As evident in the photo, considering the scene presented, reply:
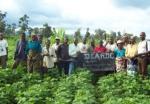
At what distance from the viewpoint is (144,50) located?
14.4 m

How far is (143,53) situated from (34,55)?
3755mm

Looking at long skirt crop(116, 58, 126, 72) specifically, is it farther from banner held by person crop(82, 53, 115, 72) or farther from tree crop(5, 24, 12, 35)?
tree crop(5, 24, 12, 35)

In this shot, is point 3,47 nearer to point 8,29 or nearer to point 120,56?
point 120,56

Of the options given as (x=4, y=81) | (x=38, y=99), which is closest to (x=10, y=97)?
(x=38, y=99)

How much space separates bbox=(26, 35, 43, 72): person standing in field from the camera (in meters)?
15.6

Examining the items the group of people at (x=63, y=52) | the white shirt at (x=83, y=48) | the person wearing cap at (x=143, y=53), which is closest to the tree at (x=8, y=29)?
the white shirt at (x=83, y=48)

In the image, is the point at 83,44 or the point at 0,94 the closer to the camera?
the point at 0,94

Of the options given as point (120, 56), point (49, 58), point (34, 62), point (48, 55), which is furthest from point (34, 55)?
point (120, 56)

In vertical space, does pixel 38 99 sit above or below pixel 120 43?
below

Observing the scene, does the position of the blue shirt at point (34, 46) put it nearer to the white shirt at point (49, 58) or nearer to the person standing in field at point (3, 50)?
the white shirt at point (49, 58)

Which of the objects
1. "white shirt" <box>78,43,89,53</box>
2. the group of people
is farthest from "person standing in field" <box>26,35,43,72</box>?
"white shirt" <box>78,43,89,53</box>

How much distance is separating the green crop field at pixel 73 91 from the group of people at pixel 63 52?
0.74 meters

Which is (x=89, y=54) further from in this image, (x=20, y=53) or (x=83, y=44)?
(x=20, y=53)

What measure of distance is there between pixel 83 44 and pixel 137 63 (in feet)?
9.73
